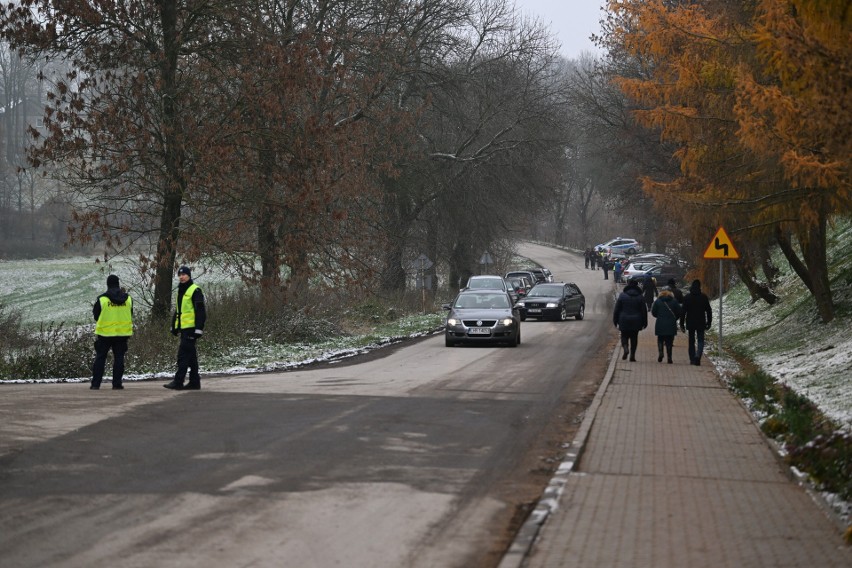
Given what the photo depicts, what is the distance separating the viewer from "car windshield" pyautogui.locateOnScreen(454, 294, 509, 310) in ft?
102

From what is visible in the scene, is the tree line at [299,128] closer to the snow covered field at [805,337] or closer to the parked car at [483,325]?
the snow covered field at [805,337]

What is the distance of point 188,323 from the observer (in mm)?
17094

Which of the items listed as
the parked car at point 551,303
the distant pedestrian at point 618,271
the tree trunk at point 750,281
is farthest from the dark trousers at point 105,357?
the distant pedestrian at point 618,271

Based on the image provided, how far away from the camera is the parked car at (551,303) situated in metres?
45.3

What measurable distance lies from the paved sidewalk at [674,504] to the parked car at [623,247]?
8553 centimetres

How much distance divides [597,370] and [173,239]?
34.1ft

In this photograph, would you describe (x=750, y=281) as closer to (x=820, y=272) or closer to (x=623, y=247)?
(x=820, y=272)

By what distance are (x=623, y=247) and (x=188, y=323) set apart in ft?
282

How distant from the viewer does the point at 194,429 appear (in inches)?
494

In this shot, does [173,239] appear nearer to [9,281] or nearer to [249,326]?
[249,326]

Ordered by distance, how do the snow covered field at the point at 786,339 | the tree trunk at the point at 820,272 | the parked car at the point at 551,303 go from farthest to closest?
the parked car at the point at 551,303 → the tree trunk at the point at 820,272 → the snow covered field at the point at 786,339

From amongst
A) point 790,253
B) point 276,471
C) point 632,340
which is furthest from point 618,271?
point 276,471

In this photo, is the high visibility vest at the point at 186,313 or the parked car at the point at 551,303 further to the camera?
the parked car at the point at 551,303

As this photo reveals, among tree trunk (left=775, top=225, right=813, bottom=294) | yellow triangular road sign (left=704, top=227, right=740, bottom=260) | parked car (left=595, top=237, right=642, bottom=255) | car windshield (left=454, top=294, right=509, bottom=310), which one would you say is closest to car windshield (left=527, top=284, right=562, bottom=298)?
car windshield (left=454, top=294, right=509, bottom=310)
